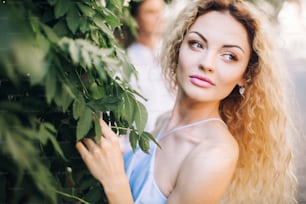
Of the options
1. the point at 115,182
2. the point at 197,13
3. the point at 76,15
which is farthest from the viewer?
the point at 197,13

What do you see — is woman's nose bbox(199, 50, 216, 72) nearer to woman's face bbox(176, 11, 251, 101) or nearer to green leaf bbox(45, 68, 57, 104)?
woman's face bbox(176, 11, 251, 101)

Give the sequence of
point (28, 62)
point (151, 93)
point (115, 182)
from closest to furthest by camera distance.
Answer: point (28, 62), point (115, 182), point (151, 93)

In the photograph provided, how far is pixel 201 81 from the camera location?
153 centimetres

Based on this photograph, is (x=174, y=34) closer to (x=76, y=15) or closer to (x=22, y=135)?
(x=76, y=15)

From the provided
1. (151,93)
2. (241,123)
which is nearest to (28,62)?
(241,123)

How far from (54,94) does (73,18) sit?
206 mm

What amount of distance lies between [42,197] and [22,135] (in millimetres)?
108

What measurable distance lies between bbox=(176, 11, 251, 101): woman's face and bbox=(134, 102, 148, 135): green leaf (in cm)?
36

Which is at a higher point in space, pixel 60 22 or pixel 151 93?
pixel 60 22

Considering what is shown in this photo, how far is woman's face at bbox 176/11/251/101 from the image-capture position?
1.52 m

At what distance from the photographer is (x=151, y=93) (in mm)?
2332

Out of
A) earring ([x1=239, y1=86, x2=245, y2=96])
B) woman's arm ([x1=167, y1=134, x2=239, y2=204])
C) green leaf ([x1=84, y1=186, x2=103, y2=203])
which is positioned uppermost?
earring ([x1=239, y1=86, x2=245, y2=96])

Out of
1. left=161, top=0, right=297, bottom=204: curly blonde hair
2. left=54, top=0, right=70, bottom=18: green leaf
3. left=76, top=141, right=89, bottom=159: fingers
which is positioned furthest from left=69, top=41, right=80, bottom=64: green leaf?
left=161, top=0, right=297, bottom=204: curly blonde hair

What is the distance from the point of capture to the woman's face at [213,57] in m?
1.52
